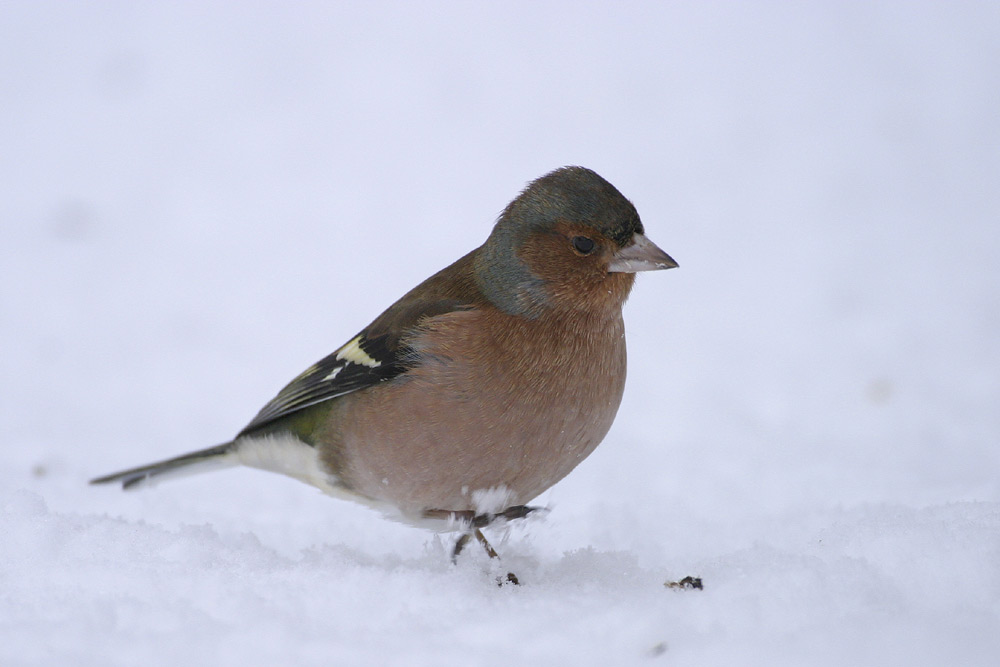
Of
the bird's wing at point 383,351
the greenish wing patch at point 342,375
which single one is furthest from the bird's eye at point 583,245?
the greenish wing patch at point 342,375

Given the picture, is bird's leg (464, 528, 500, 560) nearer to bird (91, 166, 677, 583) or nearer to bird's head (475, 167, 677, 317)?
bird (91, 166, 677, 583)

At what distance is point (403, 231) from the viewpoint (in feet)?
25.3

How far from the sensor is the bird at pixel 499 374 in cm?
339

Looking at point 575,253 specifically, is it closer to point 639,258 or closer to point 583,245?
point 583,245

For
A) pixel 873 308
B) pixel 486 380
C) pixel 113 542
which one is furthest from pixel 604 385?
pixel 873 308

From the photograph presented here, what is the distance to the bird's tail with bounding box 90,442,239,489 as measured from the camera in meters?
4.30

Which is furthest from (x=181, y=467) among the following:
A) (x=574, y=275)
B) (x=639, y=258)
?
(x=639, y=258)

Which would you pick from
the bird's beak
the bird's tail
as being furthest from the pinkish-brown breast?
the bird's tail

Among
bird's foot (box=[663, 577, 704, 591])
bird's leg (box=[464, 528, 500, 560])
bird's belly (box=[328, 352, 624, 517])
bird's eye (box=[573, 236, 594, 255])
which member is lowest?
bird's foot (box=[663, 577, 704, 591])

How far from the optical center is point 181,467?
4336 mm

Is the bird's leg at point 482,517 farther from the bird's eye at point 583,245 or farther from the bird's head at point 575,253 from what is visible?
the bird's eye at point 583,245

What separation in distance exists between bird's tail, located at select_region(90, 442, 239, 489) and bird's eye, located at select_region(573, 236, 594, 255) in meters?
1.83

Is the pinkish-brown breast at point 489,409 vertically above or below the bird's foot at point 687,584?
above

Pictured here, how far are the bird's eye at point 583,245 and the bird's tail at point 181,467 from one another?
1.83 metres
